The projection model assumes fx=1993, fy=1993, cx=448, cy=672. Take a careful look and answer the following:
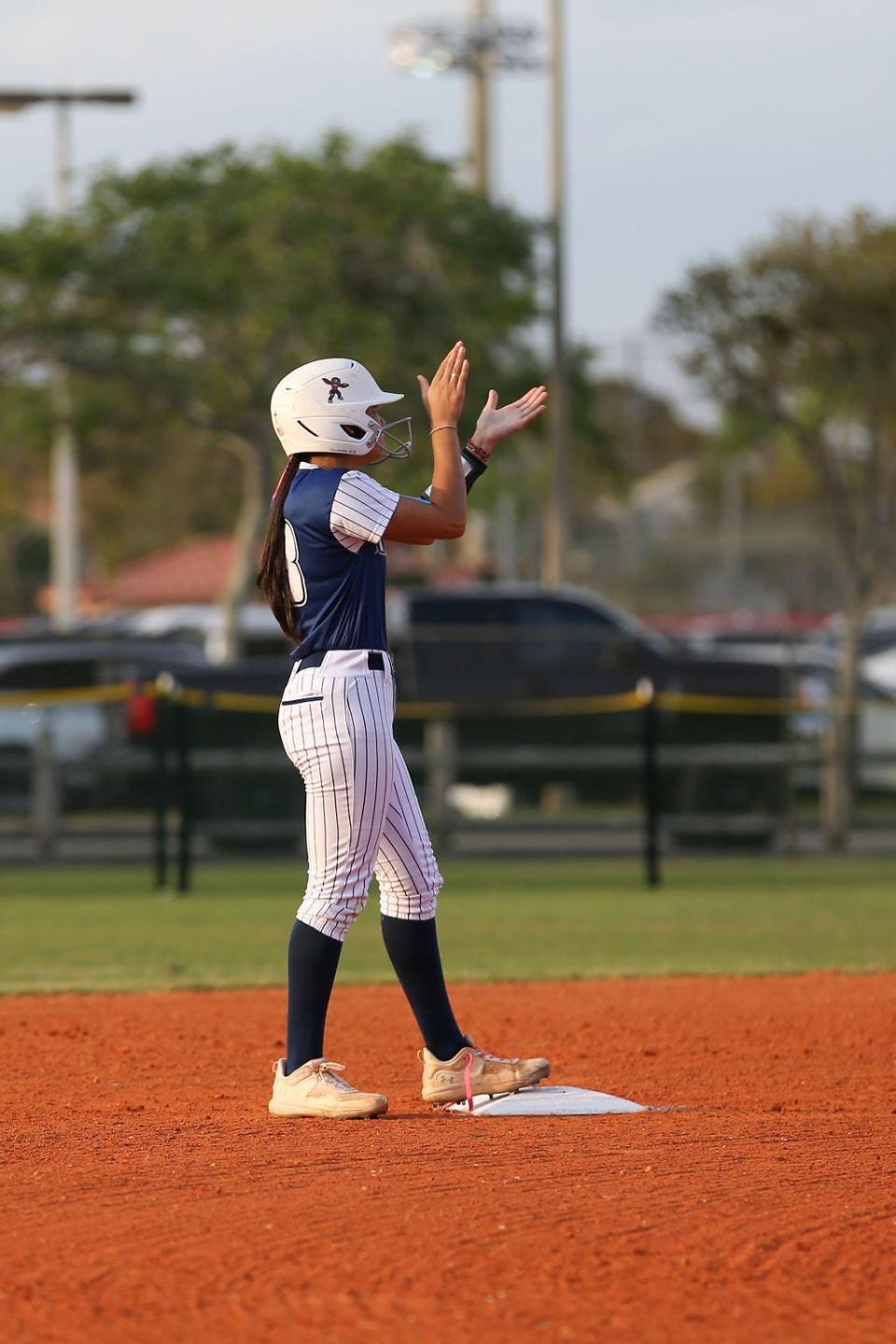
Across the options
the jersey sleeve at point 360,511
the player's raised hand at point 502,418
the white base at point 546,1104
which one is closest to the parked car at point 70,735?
the player's raised hand at point 502,418

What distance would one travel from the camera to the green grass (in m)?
10.6

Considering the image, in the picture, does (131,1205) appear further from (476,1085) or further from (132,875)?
(132,875)

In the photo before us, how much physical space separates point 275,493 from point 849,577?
15.5 meters

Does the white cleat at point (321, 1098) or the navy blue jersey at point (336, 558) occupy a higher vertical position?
the navy blue jersey at point (336, 558)

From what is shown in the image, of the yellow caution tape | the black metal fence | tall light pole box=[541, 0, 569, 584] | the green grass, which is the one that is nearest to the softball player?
the green grass

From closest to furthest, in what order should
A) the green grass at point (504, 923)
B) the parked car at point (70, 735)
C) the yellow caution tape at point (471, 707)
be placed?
the green grass at point (504, 923) → the yellow caution tape at point (471, 707) → the parked car at point (70, 735)

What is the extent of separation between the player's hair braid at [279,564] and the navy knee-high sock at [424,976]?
3.07 feet

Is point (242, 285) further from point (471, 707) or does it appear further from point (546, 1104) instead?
point (546, 1104)

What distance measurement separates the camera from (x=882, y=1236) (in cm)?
449

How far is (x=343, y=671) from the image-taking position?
19.0 feet

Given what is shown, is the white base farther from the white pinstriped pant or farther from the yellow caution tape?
the yellow caution tape

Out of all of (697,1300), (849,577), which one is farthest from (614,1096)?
(849,577)

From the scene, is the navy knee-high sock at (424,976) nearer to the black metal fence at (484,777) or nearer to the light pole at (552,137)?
the black metal fence at (484,777)

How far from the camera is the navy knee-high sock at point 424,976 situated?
5980mm
